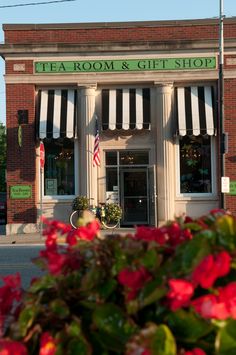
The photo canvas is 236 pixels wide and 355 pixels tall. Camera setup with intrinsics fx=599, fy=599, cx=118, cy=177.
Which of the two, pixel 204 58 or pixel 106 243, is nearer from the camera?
pixel 106 243

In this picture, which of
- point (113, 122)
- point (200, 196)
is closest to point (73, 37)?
point (113, 122)

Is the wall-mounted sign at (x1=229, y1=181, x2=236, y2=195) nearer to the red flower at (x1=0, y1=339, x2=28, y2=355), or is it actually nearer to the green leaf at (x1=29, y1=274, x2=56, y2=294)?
the green leaf at (x1=29, y1=274, x2=56, y2=294)

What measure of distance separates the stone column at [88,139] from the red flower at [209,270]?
19.2 metres

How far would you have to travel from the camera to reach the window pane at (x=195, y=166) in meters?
21.7

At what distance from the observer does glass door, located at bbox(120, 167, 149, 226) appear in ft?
72.6

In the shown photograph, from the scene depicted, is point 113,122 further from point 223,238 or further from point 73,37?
point 223,238

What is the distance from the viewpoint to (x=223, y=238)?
95.6 inches

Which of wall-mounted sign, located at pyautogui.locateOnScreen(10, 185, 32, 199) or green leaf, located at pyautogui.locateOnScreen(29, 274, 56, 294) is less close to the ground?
wall-mounted sign, located at pyautogui.locateOnScreen(10, 185, 32, 199)

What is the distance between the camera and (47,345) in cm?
228

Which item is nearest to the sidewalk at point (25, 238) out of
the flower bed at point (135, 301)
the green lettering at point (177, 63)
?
the green lettering at point (177, 63)

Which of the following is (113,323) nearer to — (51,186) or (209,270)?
(209,270)

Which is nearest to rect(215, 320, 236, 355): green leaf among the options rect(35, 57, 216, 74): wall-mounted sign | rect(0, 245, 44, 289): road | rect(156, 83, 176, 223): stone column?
rect(0, 245, 44, 289): road

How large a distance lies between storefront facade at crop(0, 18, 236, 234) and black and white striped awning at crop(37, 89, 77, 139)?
36 millimetres

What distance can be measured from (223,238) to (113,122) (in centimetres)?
1880
